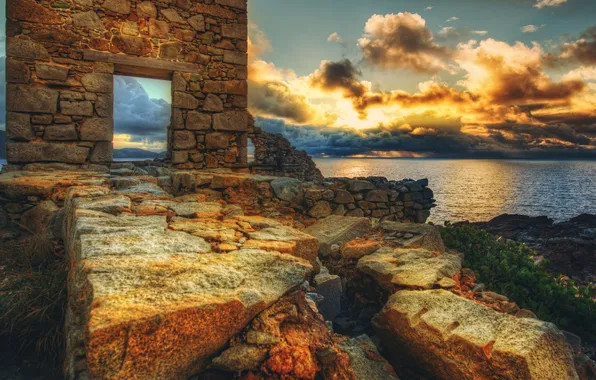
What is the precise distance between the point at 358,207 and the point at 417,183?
66.2 inches

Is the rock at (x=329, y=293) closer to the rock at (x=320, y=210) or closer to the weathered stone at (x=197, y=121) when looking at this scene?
the rock at (x=320, y=210)

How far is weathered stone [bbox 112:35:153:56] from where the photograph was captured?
21.7ft

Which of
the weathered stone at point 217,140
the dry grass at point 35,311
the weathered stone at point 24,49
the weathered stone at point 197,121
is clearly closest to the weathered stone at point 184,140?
the weathered stone at point 197,121

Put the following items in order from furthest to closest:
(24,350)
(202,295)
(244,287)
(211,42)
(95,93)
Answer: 1. (211,42)
2. (95,93)
3. (24,350)
4. (244,287)
5. (202,295)

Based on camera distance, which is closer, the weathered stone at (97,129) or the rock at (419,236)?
the rock at (419,236)

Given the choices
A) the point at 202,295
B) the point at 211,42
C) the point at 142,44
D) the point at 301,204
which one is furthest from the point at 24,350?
the point at 211,42

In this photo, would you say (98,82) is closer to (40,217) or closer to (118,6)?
(118,6)

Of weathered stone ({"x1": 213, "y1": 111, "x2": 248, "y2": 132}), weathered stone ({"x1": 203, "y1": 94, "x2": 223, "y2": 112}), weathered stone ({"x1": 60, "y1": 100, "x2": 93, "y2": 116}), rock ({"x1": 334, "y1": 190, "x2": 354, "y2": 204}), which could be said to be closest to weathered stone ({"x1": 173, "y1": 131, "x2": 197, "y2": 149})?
weathered stone ({"x1": 213, "y1": 111, "x2": 248, "y2": 132})

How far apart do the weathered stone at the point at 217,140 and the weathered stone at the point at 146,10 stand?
2.54 metres

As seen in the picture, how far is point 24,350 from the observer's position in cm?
191

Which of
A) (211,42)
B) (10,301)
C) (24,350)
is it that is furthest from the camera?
(211,42)

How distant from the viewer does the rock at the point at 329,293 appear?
3.16m

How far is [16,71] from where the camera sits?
5.99m

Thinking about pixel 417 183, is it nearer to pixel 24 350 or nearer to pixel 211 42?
pixel 211 42
